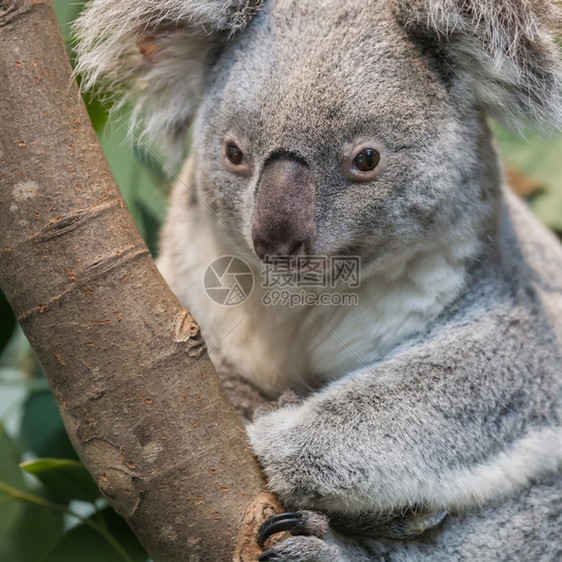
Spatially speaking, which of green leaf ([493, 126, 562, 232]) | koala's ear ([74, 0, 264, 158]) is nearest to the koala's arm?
koala's ear ([74, 0, 264, 158])

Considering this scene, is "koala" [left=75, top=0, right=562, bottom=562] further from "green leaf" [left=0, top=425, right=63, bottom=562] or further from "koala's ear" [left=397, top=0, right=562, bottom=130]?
"green leaf" [left=0, top=425, right=63, bottom=562]

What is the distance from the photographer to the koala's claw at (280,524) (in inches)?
65.4

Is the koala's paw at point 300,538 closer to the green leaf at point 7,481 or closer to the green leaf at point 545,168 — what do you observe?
the green leaf at point 7,481

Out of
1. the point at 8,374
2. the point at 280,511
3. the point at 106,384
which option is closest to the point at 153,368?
the point at 106,384

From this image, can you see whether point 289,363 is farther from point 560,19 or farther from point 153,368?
point 560,19

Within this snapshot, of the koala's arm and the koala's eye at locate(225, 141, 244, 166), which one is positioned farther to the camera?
the koala's eye at locate(225, 141, 244, 166)

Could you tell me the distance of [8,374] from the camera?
3102 mm

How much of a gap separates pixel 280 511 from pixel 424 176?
96 cm

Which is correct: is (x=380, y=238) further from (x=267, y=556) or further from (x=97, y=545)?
(x=97, y=545)

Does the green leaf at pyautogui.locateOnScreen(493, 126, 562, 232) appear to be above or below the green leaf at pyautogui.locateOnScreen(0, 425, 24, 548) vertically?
below

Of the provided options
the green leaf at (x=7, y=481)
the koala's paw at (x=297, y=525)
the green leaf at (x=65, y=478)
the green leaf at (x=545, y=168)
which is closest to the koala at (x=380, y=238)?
the koala's paw at (x=297, y=525)

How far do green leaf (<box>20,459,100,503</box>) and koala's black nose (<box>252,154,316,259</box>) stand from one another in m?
0.80

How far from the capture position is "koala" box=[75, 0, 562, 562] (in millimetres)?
1841

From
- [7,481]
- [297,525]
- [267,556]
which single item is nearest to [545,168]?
[297,525]
